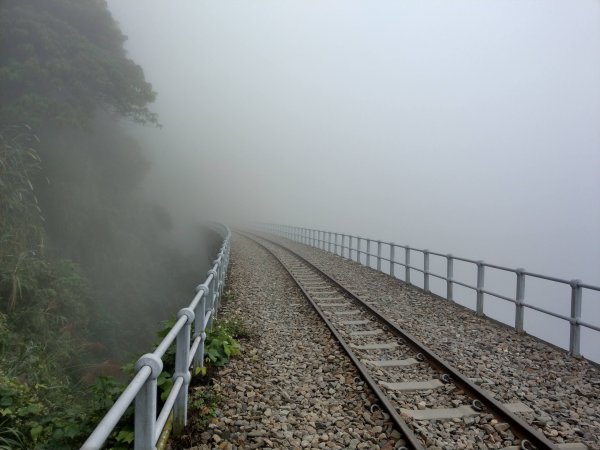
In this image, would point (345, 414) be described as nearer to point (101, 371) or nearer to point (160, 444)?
point (160, 444)

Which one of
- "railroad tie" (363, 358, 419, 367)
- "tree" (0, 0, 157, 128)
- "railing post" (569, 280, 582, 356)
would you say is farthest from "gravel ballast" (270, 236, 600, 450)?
"tree" (0, 0, 157, 128)

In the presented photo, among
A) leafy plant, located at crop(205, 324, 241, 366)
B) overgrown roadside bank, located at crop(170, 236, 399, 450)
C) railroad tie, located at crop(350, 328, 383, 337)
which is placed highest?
leafy plant, located at crop(205, 324, 241, 366)

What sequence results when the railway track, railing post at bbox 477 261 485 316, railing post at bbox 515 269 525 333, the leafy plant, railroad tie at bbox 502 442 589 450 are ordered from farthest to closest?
railing post at bbox 477 261 485 316
railing post at bbox 515 269 525 333
the leafy plant
the railway track
railroad tie at bbox 502 442 589 450

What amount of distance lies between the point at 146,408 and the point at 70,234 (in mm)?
17266

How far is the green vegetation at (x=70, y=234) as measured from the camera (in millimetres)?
6109

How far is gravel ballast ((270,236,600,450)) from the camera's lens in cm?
449

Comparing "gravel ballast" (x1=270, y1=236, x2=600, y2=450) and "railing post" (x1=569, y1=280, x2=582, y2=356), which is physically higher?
"railing post" (x1=569, y1=280, x2=582, y2=356)

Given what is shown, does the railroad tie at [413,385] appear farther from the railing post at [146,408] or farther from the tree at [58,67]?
the tree at [58,67]

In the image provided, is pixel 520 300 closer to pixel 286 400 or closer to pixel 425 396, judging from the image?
pixel 425 396

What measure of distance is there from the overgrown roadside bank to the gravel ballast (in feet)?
5.51

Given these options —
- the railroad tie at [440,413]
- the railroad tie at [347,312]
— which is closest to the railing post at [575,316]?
the railroad tie at [440,413]

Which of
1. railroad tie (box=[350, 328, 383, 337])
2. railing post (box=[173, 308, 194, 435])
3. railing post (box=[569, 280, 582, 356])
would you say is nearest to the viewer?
railing post (box=[173, 308, 194, 435])

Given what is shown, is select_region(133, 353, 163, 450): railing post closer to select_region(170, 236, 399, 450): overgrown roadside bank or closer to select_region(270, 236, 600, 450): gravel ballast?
select_region(170, 236, 399, 450): overgrown roadside bank

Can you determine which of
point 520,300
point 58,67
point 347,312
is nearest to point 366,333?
point 347,312
